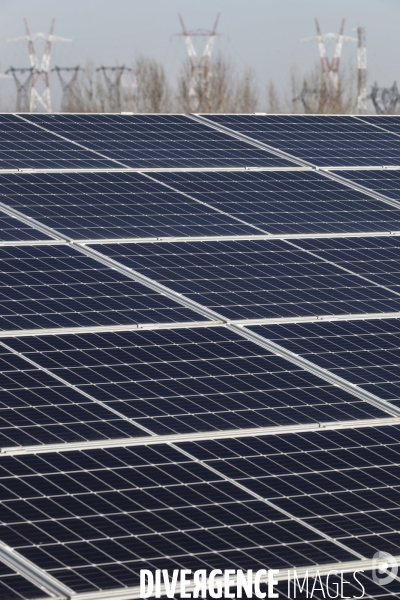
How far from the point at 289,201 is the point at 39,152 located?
5.47 m

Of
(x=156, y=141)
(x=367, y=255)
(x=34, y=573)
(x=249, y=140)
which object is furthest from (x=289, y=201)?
(x=34, y=573)

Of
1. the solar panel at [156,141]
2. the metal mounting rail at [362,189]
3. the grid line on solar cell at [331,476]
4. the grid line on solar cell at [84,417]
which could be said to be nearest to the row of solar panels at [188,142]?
the solar panel at [156,141]

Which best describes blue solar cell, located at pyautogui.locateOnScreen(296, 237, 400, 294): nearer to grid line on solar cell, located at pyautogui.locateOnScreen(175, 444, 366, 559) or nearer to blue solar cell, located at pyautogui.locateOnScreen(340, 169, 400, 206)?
blue solar cell, located at pyautogui.locateOnScreen(340, 169, 400, 206)

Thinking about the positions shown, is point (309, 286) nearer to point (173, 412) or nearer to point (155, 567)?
point (173, 412)

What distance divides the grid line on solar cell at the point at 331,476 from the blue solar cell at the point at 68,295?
3463 millimetres

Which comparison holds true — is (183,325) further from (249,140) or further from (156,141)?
(249,140)

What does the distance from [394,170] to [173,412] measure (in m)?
13.2

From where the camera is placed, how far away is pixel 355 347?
16.6 meters

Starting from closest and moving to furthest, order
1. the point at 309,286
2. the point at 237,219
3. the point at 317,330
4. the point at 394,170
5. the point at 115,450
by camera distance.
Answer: the point at 115,450 → the point at 317,330 → the point at 309,286 → the point at 237,219 → the point at 394,170

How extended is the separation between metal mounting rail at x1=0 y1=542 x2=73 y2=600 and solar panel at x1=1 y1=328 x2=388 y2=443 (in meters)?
2.81

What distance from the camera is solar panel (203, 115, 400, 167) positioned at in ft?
83.7

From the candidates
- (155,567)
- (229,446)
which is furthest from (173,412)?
(155,567)

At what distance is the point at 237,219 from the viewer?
68.1ft

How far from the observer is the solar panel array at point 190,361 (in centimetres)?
1152
